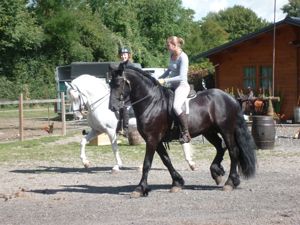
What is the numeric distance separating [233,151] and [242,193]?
0.83m

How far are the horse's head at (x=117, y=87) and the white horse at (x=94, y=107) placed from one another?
127 inches

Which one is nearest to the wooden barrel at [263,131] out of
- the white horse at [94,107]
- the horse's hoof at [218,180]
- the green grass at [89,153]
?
the green grass at [89,153]

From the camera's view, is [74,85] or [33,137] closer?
[74,85]

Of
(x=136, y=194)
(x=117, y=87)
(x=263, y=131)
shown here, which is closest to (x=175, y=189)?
(x=136, y=194)

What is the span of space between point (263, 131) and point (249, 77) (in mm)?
12839

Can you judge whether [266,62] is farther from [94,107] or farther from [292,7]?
[292,7]

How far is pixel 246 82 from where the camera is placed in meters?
28.9

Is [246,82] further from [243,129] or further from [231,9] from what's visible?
[231,9]

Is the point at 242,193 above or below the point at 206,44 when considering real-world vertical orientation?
below

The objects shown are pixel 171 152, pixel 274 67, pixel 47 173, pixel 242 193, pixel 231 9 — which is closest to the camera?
pixel 242 193

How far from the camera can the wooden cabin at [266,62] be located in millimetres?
27000

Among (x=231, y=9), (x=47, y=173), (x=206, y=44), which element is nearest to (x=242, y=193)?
(x=47, y=173)

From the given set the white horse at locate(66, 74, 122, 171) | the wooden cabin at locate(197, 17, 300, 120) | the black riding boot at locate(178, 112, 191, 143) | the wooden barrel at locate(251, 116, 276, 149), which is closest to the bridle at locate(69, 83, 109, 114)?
the white horse at locate(66, 74, 122, 171)

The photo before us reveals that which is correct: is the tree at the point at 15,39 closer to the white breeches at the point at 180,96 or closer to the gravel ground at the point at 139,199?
the gravel ground at the point at 139,199
